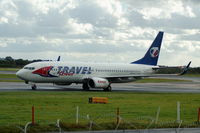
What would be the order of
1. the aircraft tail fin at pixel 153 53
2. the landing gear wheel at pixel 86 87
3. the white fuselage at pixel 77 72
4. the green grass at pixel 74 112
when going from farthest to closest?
the aircraft tail fin at pixel 153 53, the landing gear wheel at pixel 86 87, the white fuselage at pixel 77 72, the green grass at pixel 74 112

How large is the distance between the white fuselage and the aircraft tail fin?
4.10 ft

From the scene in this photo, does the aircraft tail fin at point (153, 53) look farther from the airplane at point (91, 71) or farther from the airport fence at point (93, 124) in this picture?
the airport fence at point (93, 124)

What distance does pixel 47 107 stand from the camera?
33969 mm

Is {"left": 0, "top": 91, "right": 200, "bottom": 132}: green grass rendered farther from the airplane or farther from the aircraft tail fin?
the aircraft tail fin

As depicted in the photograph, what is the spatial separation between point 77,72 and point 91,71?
2.53 metres

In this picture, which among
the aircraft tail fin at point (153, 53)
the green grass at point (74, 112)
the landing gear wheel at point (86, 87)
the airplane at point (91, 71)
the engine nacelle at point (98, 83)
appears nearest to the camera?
the green grass at point (74, 112)

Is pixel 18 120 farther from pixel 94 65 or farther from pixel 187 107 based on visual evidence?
pixel 94 65

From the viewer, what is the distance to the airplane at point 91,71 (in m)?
56.4

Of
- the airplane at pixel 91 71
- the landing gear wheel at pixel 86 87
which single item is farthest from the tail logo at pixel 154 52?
the landing gear wheel at pixel 86 87

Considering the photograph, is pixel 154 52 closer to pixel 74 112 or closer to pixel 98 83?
pixel 98 83

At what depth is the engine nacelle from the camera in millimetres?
58125

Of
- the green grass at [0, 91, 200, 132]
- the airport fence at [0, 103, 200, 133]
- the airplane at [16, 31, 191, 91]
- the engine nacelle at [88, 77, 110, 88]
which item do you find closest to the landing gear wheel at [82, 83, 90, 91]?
the airplane at [16, 31, 191, 91]

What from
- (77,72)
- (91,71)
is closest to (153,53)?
A: (91,71)

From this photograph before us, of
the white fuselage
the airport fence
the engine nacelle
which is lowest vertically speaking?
the airport fence
